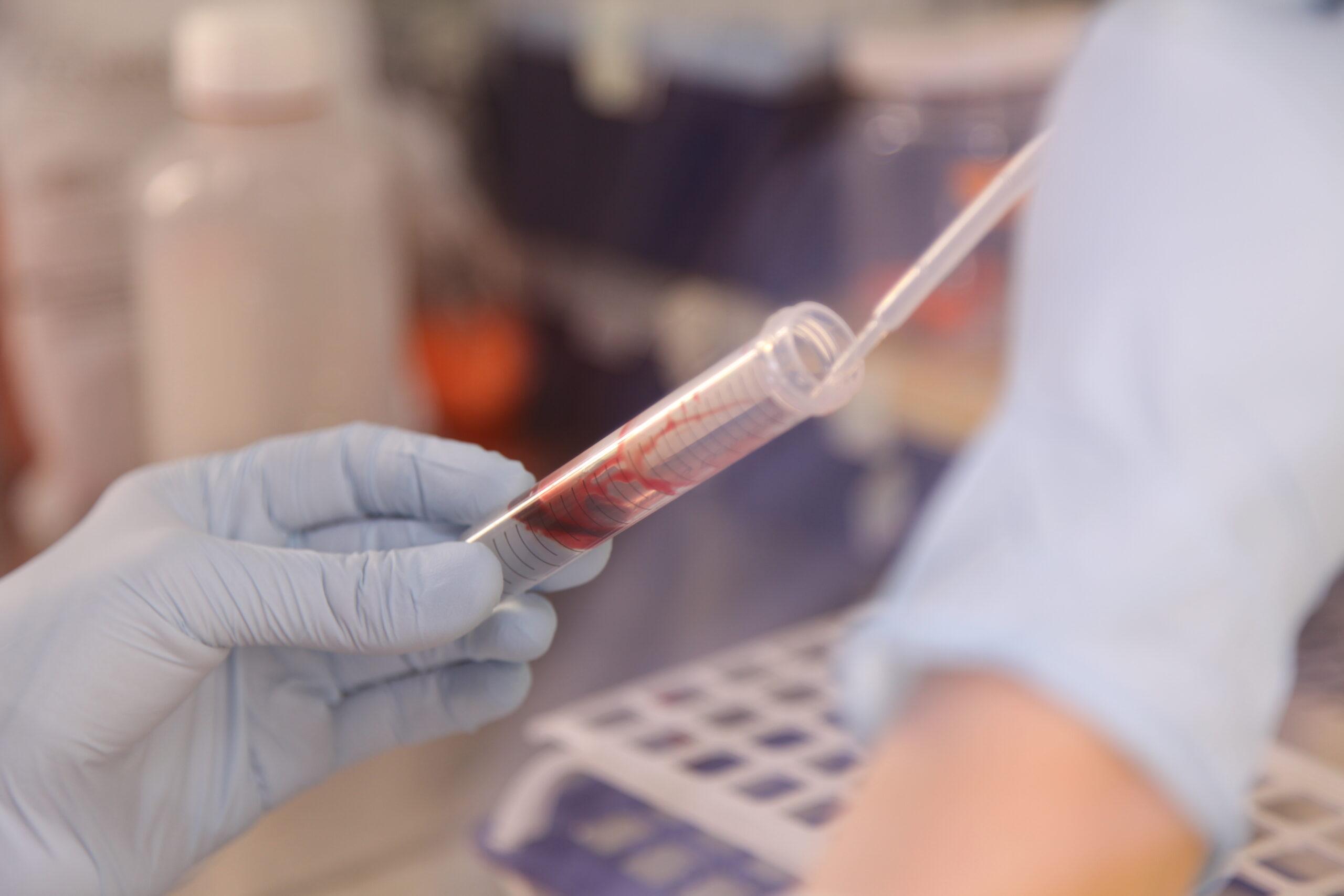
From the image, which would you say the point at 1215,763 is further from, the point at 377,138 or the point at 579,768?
the point at 377,138

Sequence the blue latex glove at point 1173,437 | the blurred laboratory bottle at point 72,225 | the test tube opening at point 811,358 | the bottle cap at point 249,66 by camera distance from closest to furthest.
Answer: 1. the blue latex glove at point 1173,437
2. the test tube opening at point 811,358
3. the bottle cap at point 249,66
4. the blurred laboratory bottle at point 72,225

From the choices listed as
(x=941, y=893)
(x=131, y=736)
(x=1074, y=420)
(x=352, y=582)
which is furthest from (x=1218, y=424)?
(x=131, y=736)

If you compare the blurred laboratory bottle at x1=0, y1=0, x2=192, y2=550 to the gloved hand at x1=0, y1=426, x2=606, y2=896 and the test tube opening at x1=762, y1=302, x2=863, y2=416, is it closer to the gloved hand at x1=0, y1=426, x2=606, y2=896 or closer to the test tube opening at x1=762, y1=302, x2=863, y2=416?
the gloved hand at x1=0, y1=426, x2=606, y2=896

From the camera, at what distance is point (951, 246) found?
1.64 feet

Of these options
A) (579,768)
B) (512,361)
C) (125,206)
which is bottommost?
(579,768)

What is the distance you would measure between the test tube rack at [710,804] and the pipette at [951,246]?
0.24 metres

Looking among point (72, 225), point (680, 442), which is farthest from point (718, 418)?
point (72, 225)

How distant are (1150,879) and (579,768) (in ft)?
1.12

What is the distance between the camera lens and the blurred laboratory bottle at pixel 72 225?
45.2 inches

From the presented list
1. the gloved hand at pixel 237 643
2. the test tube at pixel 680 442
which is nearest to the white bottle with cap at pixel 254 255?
the gloved hand at pixel 237 643

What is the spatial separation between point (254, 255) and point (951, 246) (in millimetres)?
657

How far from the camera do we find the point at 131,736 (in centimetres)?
52

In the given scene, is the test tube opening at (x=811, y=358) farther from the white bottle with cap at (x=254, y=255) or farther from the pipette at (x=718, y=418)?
the white bottle with cap at (x=254, y=255)

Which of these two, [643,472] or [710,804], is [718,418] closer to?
[643,472]
